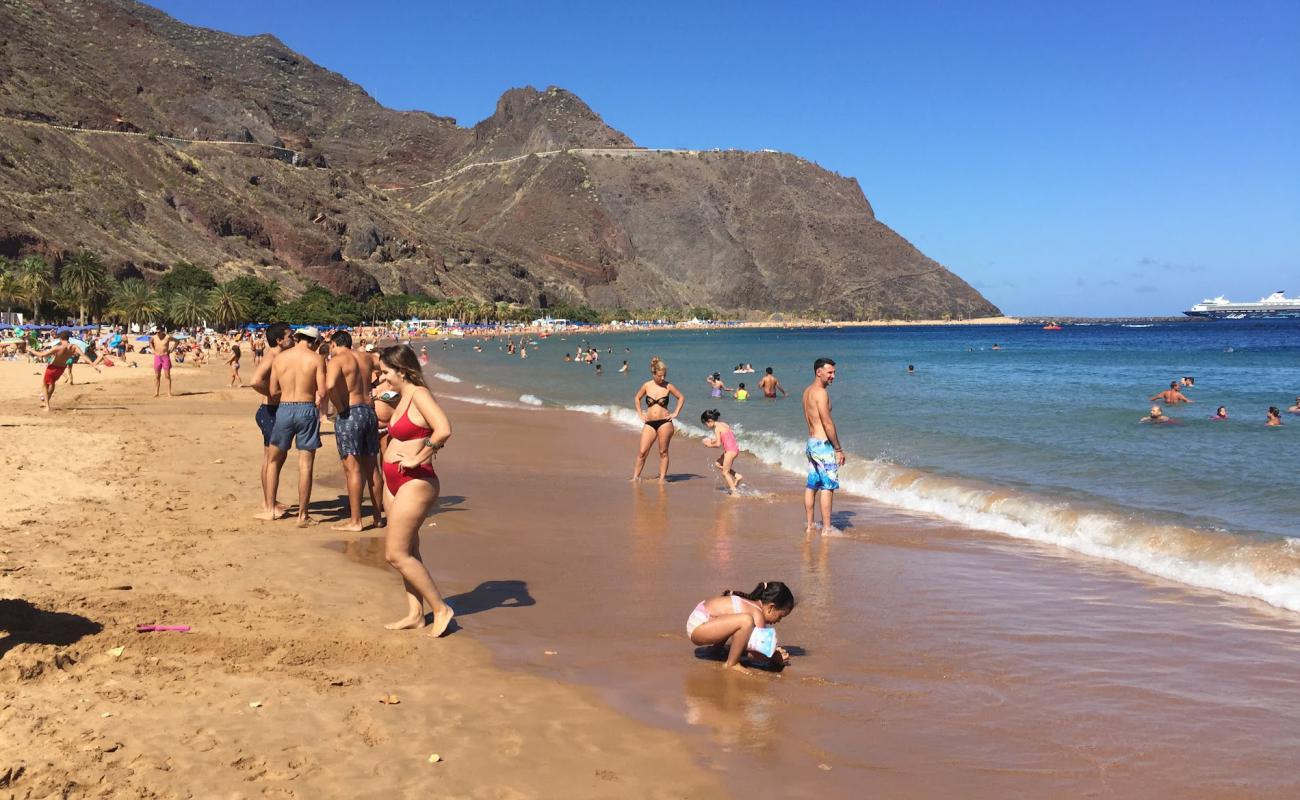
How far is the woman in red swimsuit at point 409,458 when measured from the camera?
5516mm

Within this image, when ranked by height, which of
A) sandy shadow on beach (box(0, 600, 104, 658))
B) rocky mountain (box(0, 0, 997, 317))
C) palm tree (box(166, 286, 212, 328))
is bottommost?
sandy shadow on beach (box(0, 600, 104, 658))

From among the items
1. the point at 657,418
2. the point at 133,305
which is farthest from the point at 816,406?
the point at 133,305

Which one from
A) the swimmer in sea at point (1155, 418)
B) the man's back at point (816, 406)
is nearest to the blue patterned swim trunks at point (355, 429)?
the man's back at point (816, 406)

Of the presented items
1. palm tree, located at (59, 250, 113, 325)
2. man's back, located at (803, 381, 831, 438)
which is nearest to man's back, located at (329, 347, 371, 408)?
man's back, located at (803, 381, 831, 438)

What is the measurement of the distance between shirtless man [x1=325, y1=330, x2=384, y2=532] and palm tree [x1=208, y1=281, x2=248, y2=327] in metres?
69.9

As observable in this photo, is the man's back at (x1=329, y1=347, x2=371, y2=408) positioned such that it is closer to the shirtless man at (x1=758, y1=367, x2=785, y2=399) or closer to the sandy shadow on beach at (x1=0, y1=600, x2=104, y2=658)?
the sandy shadow on beach at (x1=0, y1=600, x2=104, y2=658)

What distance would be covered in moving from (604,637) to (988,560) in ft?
13.4

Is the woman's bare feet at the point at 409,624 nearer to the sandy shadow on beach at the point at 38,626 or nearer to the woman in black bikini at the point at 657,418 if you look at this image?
the sandy shadow on beach at the point at 38,626

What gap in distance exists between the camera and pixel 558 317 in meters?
156

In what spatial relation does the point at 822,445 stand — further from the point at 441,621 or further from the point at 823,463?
the point at 441,621

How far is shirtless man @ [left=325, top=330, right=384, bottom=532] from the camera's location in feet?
27.6

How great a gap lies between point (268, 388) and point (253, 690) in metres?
4.72

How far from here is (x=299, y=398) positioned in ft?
28.8

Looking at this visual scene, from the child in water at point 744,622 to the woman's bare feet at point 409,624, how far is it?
5.29ft
